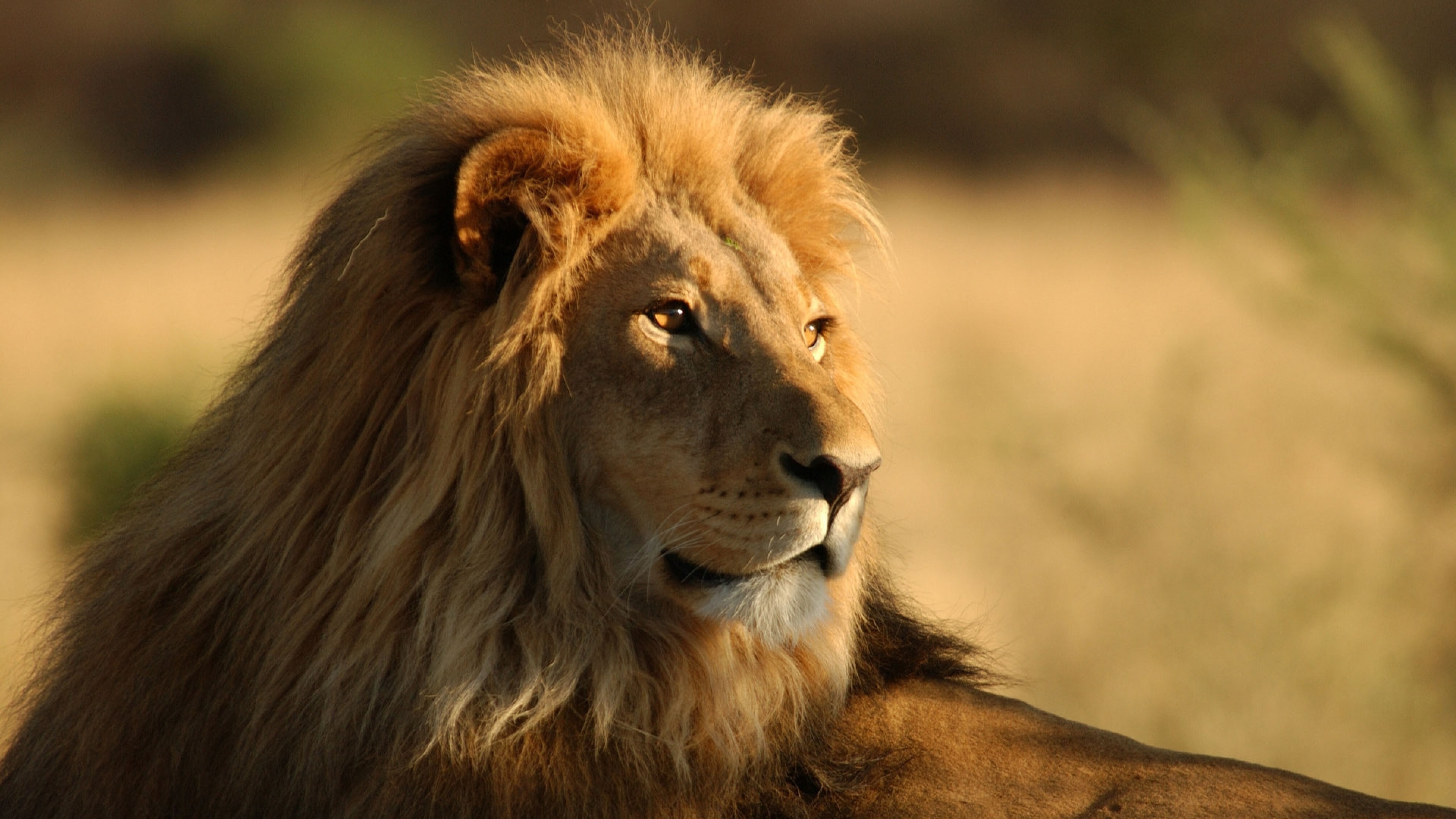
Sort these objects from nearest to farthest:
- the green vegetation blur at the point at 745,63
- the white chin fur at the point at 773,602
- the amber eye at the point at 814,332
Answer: the white chin fur at the point at 773,602, the amber eye at the point at 814,332, the green vegetation blur at the point at 745,63

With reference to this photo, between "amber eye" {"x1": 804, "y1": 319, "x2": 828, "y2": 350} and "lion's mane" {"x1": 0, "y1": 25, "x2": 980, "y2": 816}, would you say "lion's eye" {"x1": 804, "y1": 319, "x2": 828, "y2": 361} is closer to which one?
"amber eye" {"x1": 804, "y1": 319, "x2": 828, "y2": 350}

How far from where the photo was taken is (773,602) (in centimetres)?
296

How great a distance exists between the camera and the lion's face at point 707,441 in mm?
2896

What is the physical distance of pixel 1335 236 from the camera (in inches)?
379

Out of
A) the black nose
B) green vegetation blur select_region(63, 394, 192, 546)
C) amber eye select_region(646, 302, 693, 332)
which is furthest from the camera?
green vegetation blur select_region(63, 394, 192, 546)

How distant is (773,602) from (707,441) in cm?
37

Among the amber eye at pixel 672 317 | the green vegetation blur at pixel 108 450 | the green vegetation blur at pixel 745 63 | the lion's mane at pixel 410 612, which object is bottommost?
the green vegetation blur at pixel 108 450

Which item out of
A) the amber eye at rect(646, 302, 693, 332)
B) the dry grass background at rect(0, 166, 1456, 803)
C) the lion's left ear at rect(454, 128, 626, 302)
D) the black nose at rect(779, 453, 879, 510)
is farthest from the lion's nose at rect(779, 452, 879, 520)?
the dry grass background at rect(0, 166, 1456, 803)

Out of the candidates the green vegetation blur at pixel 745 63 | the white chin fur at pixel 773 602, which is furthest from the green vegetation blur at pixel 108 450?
the green vegetation blur at pixel 745 63

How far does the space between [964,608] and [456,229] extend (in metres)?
6.68

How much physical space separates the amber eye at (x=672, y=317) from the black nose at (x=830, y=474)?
0.43 m

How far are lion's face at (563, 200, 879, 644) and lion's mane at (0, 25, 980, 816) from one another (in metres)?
0.07

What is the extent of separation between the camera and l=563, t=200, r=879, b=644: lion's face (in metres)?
2.90

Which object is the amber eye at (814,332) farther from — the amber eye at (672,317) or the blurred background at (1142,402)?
the blurred background at (1142,402)
